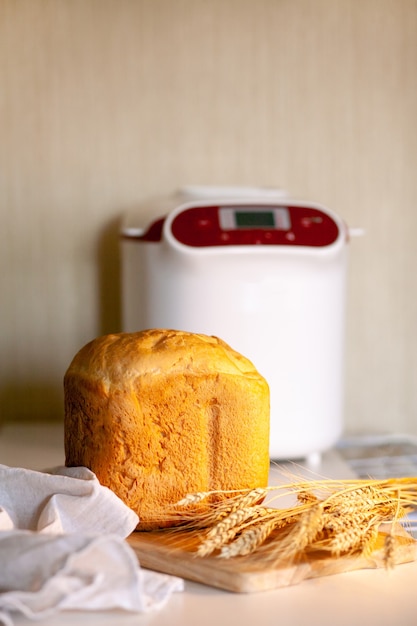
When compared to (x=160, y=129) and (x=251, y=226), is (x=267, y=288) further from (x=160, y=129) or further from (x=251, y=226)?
(x=160, y=129)

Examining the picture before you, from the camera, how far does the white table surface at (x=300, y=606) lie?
635 millimetres

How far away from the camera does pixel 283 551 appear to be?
73cm

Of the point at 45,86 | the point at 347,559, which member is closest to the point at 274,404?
the point at 347,559

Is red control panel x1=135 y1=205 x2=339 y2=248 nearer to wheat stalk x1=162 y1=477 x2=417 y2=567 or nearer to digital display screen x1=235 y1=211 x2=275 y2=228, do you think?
digital display screen x1=235 y1=211 x2=275 y2=228

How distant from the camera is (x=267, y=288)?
119 centimetres

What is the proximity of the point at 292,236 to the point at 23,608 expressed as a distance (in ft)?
2.28

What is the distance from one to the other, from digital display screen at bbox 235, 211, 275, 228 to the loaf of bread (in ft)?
1.09

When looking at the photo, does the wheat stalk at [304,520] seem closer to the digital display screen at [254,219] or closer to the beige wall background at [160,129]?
the digital display screen at [254,219]

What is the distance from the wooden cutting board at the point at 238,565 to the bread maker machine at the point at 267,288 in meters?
0.43

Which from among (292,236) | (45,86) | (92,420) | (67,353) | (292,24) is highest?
(292,24)

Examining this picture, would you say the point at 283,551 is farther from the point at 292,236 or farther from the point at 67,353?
the point at 67,353

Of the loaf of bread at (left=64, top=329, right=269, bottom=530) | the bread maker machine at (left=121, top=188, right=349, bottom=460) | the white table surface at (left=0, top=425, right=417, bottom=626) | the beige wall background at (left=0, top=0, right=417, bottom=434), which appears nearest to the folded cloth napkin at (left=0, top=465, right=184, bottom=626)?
the white table surface at (left=0, top=425, right=417, bottom=626)

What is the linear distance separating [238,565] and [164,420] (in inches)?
7.6

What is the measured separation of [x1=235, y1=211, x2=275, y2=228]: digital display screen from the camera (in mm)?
1189
